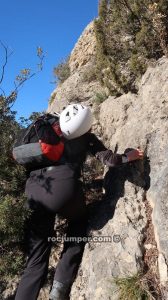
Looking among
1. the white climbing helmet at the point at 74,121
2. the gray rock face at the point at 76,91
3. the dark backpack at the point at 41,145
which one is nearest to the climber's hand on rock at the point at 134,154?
the white climbing helmet at the point at 74,121

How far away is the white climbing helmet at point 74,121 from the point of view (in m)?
5.01

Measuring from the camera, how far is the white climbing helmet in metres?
5.01

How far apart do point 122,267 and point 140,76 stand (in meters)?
3.44

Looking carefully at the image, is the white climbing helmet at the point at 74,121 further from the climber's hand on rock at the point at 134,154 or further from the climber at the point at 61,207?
the climber's hand on rock at the point at 134,154

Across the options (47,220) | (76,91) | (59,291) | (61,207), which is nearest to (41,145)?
(61,207)

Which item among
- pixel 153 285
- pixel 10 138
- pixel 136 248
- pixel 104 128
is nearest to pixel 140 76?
pixel 104 128

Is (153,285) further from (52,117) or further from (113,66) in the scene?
(113,66)

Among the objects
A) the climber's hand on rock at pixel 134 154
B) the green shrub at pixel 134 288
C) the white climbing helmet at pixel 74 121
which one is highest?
the white climbing helmet at pixel 74 121

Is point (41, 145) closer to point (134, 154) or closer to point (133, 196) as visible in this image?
point (134, 154)

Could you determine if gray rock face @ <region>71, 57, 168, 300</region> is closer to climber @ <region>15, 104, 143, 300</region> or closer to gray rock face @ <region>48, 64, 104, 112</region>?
climber @ <region>15, 104, 143, 300</region>

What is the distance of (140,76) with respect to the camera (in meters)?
6.58

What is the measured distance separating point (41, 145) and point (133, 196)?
151 centimetres

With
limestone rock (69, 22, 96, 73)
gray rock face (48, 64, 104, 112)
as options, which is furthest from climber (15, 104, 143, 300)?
limestone rock (69, 22, 96, 73)

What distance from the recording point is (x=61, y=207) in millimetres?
4809
